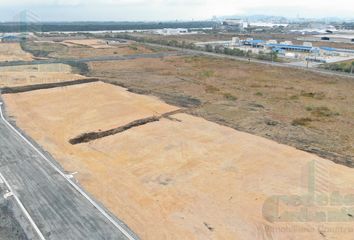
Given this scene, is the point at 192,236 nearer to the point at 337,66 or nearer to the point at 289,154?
the point at 289,154

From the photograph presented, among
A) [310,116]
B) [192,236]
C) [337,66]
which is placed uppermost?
[337,66]

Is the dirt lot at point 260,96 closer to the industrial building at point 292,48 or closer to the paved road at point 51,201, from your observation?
the paved road at point 51,201

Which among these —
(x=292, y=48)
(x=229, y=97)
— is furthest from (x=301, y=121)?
(x=292, y=48)

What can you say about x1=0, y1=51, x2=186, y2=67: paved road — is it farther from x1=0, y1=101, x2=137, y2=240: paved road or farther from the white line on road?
the white line on road

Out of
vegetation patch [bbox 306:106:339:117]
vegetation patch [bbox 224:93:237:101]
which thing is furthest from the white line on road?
vegetation patch [bbox 306:106:339:117]

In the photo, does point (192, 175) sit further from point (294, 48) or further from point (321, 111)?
point (294, 48)

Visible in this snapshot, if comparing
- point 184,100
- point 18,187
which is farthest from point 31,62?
point 18,187

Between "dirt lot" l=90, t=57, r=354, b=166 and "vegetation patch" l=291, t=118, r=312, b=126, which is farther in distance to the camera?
"vegetation patch" l=291, t=118, r=312, b=126

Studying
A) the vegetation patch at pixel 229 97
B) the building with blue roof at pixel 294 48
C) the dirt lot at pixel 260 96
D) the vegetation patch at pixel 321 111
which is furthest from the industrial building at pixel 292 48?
the vegetation patch at pixel 321 111
